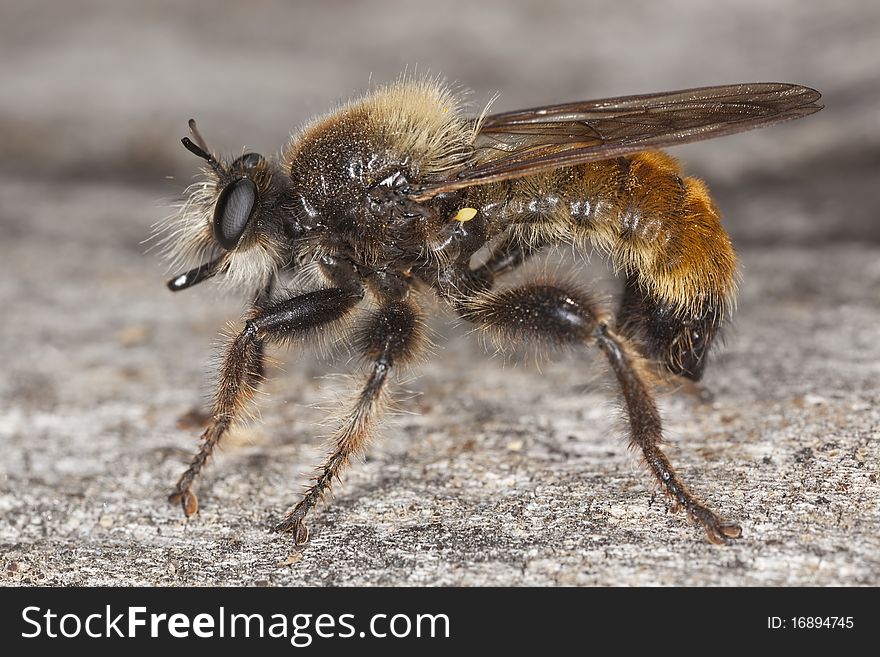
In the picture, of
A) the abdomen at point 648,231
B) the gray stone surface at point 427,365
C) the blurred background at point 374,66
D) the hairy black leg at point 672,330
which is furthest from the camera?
Answer: the blurred background at point 374,66

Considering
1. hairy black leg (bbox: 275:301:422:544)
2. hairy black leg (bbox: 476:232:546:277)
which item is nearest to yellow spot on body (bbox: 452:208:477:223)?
hairy black leg (bbox: 476:232:546:277)

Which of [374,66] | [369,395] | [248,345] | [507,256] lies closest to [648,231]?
[507,256]

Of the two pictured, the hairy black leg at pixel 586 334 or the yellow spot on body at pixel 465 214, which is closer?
the hairy black leg at pixel 586 334

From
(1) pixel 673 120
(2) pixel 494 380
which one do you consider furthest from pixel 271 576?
(1) pixel 673 120

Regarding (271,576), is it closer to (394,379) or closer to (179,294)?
(394,379)

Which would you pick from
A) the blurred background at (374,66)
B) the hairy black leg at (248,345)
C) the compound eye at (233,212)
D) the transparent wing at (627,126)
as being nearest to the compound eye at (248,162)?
the compound eye at (233,212)

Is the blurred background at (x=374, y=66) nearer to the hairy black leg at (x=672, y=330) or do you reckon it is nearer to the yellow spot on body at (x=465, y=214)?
the hairy black leg at (x=672, y=330)
